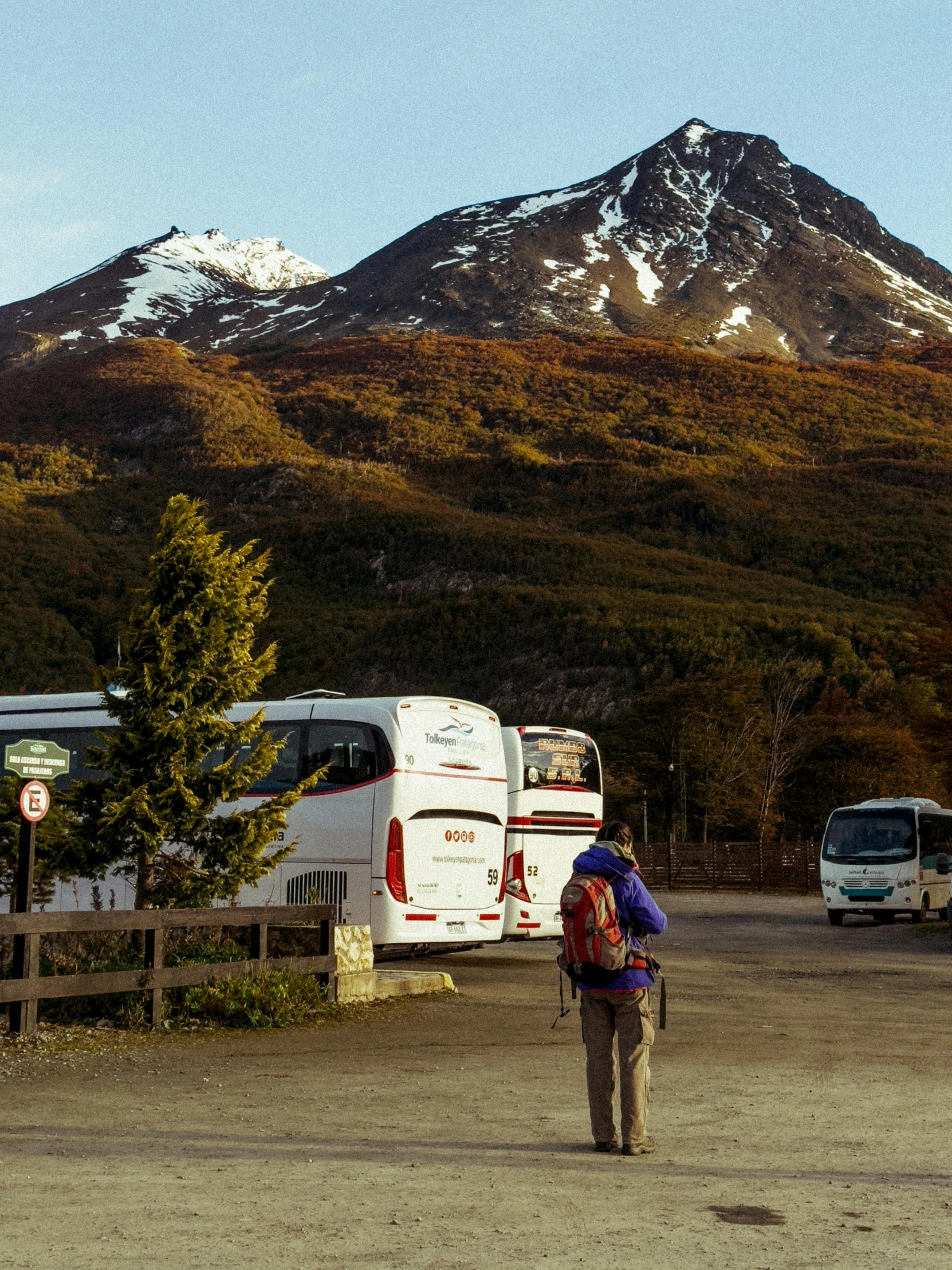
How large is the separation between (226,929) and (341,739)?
4.33 meters

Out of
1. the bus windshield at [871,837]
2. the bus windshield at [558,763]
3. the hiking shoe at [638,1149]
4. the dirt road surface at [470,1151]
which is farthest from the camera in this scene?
the bus windshield at [871,837]

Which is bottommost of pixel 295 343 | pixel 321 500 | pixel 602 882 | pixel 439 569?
pixel 602 882

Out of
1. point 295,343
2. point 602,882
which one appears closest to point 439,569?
point 295,343

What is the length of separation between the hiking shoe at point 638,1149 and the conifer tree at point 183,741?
6796 mm

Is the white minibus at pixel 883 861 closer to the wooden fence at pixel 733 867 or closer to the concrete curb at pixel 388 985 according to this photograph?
the wooden fence at pixel 733 867

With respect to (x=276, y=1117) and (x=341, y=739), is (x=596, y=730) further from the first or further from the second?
(x=276, y=1117)

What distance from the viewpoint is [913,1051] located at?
12.0 metres

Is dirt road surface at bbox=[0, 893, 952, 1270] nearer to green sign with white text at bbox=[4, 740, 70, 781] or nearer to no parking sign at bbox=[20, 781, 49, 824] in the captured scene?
no parking sign at bbox=[20, 781, 49, 824]

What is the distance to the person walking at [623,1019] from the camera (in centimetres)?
753

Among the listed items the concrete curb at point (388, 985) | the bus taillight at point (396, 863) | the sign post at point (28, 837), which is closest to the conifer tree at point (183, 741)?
the concrete curb at point (388, 985)

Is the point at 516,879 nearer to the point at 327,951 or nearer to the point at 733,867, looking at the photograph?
the point at 327,951

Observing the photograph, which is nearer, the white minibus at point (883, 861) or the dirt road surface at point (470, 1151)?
the dirt road surface at point (470, 1151)

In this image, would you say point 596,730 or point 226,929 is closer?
point 226,929

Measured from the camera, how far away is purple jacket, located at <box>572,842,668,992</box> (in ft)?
24.8
